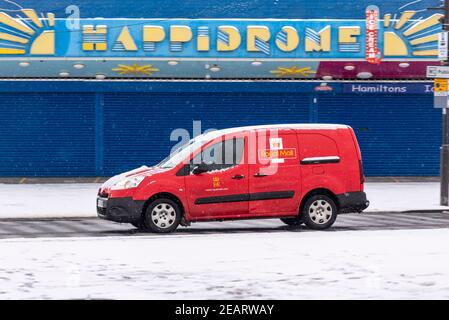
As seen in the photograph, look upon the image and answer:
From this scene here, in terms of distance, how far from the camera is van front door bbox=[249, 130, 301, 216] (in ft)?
60.3

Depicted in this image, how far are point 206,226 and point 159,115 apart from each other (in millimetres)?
13471

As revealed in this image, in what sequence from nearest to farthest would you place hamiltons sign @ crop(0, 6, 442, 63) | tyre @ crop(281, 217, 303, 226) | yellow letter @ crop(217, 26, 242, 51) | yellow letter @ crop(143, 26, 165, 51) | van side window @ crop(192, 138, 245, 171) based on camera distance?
van side window @ crop(192, 138, 245, 171)
tyre @ crop(281, 217, 303, 226)
hamiltons sign @ crop(0, 6, 442, 63)
yellow letter @ crop(143, 26, 165, 51)
yellow letter @ crop(217, 26, 242, 51)

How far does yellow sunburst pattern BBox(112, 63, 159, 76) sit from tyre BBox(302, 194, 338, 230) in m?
14.1

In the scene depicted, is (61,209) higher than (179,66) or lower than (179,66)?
lower

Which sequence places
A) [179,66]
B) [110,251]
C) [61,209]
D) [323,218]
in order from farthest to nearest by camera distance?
[179,66]
[61,209]
[323,218]
[110,251]

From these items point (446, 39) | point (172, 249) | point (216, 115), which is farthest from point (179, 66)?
point (172, 249)

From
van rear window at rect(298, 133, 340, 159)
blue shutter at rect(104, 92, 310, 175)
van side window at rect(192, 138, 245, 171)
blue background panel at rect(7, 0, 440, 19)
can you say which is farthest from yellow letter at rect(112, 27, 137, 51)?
van rear window at rect(298, 133, 340, 159)

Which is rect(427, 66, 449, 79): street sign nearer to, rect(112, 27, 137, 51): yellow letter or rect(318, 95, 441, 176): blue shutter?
rect(318, 95, 441, 176): blue shutter

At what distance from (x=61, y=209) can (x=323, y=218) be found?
266 inches

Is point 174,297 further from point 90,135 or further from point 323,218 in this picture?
point 90,135

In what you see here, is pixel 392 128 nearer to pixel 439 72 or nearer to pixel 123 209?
pixel 439 72

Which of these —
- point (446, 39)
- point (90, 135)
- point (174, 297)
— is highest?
point (446, 39)

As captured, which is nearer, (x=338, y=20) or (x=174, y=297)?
(x=174, y=297)

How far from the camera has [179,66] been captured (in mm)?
31875
